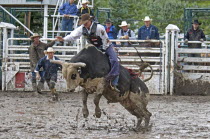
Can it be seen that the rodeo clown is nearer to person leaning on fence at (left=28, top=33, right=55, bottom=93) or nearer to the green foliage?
person leaning on fence at (left=28, top=33, right=55, bottom=93)

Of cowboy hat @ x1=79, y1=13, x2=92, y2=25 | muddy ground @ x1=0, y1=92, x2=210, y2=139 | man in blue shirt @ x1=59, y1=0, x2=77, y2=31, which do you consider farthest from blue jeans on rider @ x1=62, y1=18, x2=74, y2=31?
cowboy hat @ x1=79, y1=13, x2=92, y2=25

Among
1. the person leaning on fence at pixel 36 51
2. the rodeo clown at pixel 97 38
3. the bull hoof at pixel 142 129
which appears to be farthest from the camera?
the person leaning on fence at pixel 36 51

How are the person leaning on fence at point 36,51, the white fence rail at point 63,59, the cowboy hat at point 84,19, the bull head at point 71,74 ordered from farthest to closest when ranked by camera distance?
the white fence rail at point 63,59 < the person leaning on fence at point 36,51 < the cowboy hat at point 84,19 < the bull head at point 71,74

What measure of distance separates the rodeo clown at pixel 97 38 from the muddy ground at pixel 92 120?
2.67 feet

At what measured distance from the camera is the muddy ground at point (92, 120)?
835 centimetres

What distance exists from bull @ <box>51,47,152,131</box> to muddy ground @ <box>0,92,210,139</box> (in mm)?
347

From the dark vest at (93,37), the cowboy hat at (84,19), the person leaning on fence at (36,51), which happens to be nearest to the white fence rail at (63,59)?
the person leaning on fence at (36,51)

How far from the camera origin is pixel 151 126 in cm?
913

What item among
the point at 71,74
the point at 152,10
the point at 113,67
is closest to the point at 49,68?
the point at 113,67

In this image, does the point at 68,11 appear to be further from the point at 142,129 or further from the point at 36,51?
the point at 142,129

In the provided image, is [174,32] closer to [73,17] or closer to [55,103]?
[73,17]

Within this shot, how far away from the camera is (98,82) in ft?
28.4

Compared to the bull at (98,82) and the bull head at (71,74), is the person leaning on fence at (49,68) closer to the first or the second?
the bull at (98,82)

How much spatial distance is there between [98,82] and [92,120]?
1487 mm
